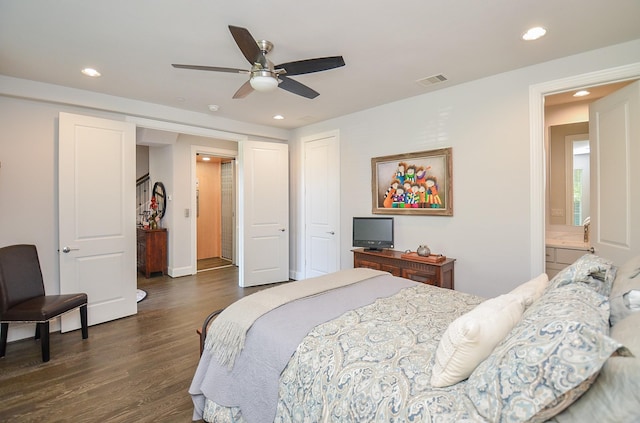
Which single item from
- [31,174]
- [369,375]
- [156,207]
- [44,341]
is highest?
[31,174]

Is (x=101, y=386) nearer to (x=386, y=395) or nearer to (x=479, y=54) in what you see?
(x=386, y=395)

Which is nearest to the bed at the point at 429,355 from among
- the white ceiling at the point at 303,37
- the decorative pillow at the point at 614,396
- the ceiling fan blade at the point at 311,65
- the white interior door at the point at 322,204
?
the decorative pillow at the point at 614,396

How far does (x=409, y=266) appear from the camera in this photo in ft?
10.9

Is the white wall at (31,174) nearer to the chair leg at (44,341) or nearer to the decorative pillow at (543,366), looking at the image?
the chair leg at (44,341)

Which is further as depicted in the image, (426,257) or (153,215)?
(153,215)

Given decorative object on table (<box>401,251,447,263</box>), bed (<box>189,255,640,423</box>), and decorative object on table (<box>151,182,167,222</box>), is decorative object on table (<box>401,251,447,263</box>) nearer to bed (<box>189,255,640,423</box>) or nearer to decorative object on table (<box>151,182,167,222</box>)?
bed (<box>189,255,640,423</box>)

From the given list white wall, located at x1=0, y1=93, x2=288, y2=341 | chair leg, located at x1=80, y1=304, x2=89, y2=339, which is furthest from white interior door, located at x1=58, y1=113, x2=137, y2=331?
chair leg, located at x1=80, y1=304, x2=89, y2=339

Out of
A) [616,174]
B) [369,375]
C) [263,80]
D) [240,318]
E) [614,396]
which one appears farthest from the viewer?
[616,174]

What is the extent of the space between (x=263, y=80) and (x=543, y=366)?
82.6 inches

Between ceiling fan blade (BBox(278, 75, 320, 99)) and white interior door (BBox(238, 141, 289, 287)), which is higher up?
ceiling fan blade (BBox(278, 75, 320, 99))

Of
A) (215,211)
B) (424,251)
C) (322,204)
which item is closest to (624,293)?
(424,251)

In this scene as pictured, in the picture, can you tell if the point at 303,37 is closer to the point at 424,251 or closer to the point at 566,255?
the point at 424,251

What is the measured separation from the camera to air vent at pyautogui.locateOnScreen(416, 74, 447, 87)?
3051mm

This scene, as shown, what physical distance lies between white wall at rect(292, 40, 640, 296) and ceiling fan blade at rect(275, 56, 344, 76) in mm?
1784
